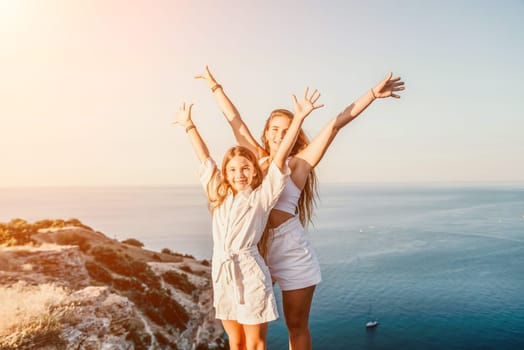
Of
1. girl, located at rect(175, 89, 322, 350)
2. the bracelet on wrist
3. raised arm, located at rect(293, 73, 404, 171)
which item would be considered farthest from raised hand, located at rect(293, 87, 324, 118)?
the bracelet on wrist

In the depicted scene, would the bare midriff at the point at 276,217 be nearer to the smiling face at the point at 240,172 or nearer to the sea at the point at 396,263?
the smiling face at the point at 240,172

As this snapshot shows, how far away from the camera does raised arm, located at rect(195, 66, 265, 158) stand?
3.05 meters

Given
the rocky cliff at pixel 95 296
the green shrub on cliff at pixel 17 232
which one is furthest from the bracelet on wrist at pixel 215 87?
the green shrub on cliff at pixel 17 232

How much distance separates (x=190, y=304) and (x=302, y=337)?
88.8 feet

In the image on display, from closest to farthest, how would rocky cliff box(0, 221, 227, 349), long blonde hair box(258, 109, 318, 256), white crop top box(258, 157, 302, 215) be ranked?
1. white crop top box(258, 157, 302, 215)
2. long blonde hair box(258, 109, 318, 256)
3. rocky cliff box(0, 221, 227, 349)

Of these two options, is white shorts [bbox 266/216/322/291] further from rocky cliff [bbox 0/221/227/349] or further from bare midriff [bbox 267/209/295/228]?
rocky cliff [bbox 0/221/227/349]

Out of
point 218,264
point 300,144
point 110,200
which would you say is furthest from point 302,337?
point 110,200

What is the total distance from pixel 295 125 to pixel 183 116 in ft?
2.94

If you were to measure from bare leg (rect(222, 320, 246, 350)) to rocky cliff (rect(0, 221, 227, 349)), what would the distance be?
29.4 ft

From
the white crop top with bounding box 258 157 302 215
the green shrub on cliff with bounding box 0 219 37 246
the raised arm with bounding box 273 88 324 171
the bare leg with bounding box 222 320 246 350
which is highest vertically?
the raised arm with bounding box 273 88 324 171

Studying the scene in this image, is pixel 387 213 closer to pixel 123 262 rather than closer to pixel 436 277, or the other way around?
pixel 436 277

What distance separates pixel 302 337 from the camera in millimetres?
2803

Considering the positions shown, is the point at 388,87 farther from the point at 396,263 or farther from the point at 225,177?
the point at 396,263

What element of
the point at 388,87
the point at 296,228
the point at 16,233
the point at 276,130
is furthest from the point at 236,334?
the point at 16,233
